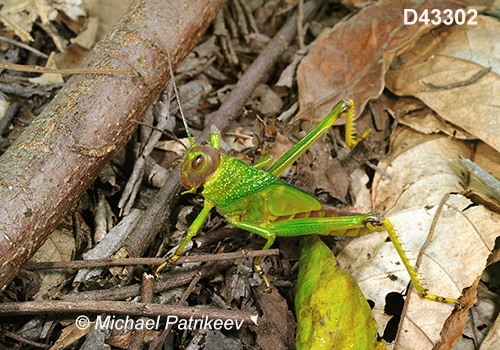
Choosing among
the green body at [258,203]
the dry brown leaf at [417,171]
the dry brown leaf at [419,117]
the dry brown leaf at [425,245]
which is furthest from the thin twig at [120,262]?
the dry brown leaf at [419,117]

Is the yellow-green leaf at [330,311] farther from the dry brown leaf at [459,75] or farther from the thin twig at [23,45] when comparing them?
the thin twig at [23,45]

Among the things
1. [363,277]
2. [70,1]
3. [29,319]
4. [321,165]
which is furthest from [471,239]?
[70,1]

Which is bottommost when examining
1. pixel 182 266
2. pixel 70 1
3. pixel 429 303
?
pixel 429 303

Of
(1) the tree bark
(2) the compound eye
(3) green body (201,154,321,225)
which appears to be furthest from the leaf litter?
(1) the tree bark

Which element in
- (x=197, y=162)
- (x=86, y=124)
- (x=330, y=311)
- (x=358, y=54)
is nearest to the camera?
(x=330, y=311)

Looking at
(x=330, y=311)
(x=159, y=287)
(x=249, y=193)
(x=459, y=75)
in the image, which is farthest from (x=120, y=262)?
(x=459, y=75)

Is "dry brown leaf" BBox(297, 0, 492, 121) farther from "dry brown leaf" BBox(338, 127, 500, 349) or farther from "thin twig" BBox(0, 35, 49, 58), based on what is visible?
"thin twig" BBox(0, 35, 49, 58)

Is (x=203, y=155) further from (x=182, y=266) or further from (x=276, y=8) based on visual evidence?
(x=276, y=8)

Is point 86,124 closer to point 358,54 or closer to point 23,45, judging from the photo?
point 23,45
